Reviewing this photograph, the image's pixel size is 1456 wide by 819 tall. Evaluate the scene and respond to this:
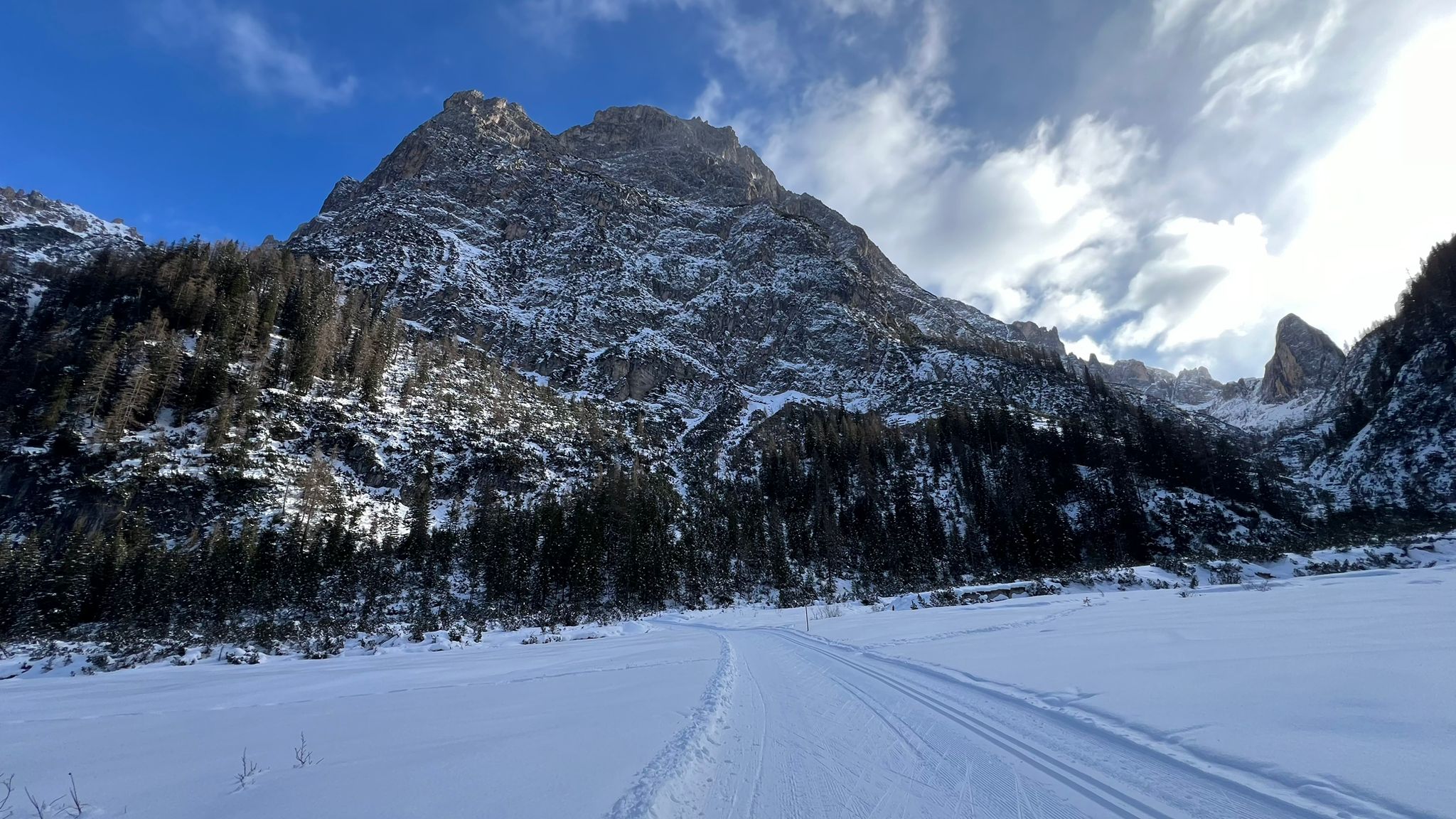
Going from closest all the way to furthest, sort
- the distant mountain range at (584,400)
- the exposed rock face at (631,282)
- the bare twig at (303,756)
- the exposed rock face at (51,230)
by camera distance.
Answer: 1. the bare twig at (303,756)
2. the distant mountain range at (584,400)
3. the exposed rock face at (631,282)
4. the exposed rock face at (51,230)

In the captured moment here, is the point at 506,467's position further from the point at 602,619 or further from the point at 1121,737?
the point at 1121,737

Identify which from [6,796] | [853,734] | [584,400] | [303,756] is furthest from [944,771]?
[584,400]

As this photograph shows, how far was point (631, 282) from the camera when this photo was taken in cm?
13950

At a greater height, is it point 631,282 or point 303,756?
point 631,282

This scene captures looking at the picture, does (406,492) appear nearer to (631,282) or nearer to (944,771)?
(944,771)

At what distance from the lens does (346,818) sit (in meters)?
2.77

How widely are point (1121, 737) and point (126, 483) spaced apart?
6570 cm

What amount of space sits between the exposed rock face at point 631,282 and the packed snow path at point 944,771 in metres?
109

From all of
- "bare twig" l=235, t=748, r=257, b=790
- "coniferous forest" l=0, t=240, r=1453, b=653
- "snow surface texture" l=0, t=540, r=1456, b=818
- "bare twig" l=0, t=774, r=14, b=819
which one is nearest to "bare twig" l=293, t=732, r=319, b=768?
"snow surface texture" l=0, t=540, r=1456, b=818

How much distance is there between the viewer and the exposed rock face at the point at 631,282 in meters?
115

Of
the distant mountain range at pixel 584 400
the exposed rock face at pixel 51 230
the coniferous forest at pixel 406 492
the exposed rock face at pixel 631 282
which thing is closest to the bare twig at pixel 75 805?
the coniferous forest at pixel 406 492

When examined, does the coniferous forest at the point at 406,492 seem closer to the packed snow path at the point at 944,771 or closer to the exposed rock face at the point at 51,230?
the packed snow path at the point at 944,771

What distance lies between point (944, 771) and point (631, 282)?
14370cm

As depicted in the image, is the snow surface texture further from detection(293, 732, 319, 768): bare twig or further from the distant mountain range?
the distant mountain range
